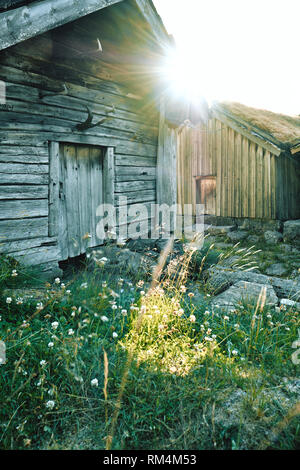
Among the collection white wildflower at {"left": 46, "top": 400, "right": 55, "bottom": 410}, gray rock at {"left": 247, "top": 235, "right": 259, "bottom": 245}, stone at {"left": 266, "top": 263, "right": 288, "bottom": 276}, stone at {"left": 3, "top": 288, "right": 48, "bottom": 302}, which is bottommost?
stone at {"left": 266, "top": 263, "right": 288, "bottom": 276}

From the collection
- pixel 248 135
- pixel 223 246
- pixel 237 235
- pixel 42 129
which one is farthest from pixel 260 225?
pixel 42 129

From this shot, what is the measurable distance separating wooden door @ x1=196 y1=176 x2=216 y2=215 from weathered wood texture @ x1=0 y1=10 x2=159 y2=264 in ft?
23.6

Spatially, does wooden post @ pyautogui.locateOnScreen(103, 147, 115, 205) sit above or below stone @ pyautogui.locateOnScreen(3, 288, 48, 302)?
above

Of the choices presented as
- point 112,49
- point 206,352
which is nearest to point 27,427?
point 206,352

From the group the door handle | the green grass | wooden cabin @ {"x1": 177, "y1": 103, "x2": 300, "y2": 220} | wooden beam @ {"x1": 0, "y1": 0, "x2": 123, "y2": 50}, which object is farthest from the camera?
wooden cabin @ {"x1": 177, "y1": 103, "x2": 300, "y2": 220}

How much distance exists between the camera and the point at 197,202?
12.9m

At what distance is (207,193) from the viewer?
1263cm

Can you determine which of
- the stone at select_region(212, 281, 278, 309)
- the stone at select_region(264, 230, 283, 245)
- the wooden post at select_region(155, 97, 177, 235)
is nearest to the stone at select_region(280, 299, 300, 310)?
the stone at select_region(212, 281, 278, 309)

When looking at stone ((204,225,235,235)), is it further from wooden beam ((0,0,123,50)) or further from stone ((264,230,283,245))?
wooden beam ((0,0,123,50))

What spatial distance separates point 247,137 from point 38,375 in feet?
34.9

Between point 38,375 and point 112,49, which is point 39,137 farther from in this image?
point 38,375

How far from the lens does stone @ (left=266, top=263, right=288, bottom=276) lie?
732 cm

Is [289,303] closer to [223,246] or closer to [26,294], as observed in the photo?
[26,294]

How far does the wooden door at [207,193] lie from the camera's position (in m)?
12.4
